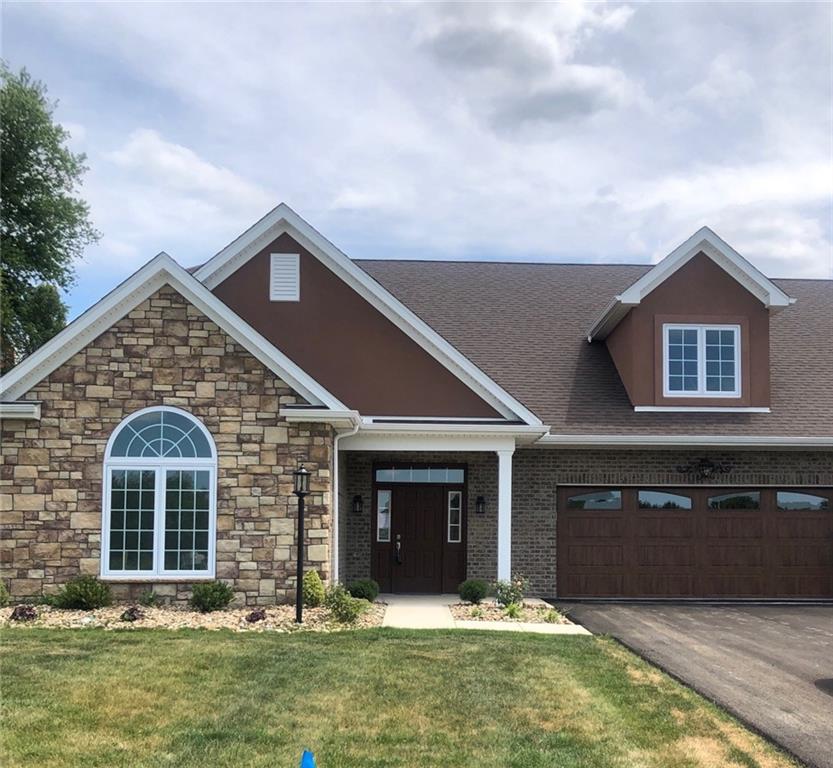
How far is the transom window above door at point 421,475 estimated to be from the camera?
1645 centimetres

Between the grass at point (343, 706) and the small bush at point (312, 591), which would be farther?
the small bush at point (312, 591)

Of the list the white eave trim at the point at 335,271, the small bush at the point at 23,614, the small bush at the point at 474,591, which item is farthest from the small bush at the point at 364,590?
the small bush at the point at 23,614

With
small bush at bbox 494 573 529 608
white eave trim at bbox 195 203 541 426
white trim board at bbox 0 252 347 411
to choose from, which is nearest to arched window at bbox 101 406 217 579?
white trim board at bbox 0 252 347 411

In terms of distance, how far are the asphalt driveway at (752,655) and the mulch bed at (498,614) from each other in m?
0.43

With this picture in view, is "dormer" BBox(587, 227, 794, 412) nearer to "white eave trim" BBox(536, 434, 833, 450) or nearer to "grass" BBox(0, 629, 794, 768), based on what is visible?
"white eave trim" BBox(536, 434, 833, 450)

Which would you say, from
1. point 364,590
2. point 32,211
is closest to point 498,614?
point 364,590

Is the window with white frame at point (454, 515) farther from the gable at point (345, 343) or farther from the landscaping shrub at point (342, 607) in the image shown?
the landscaping shrub at point (342, 607)

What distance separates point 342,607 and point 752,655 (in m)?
5.04

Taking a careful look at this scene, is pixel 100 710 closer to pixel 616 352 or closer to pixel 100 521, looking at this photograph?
pixel 100 521

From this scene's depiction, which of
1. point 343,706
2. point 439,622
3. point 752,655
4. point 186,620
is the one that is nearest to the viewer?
point 343,706

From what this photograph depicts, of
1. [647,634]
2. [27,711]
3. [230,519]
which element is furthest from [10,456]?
[647,634]

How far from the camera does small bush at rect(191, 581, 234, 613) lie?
12.2m

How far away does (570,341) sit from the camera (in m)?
18.5

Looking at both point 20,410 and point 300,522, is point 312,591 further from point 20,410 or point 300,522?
point 20,410
